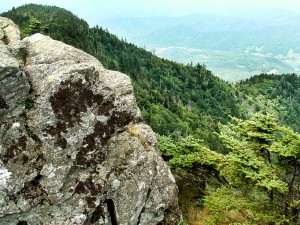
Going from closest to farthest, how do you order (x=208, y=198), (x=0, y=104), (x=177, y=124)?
(x=0, y=104) → (x=208, y=198) → (x=177, y=124)

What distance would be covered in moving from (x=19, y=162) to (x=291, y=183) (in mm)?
13185

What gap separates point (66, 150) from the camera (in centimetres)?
1445

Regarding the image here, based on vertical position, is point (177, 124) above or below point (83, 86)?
below

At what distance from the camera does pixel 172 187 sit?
59.3ft

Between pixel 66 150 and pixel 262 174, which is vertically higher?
pixel 66 150

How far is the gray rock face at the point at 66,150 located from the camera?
45.5ft

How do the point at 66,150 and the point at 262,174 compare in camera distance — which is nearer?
the point at 66,150

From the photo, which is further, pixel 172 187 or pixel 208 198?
pixel 208 198

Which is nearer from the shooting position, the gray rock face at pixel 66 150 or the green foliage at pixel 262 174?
the gray rock face at pixel 66 150

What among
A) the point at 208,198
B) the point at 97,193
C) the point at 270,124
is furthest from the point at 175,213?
the point at 270,124

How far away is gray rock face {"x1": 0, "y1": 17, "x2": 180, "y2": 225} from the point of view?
13883 mm

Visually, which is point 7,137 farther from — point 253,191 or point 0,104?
point 253,191

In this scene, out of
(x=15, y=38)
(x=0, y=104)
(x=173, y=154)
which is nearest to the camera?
(x=0, y=104)

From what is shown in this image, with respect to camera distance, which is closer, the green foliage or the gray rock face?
the gray rock face
